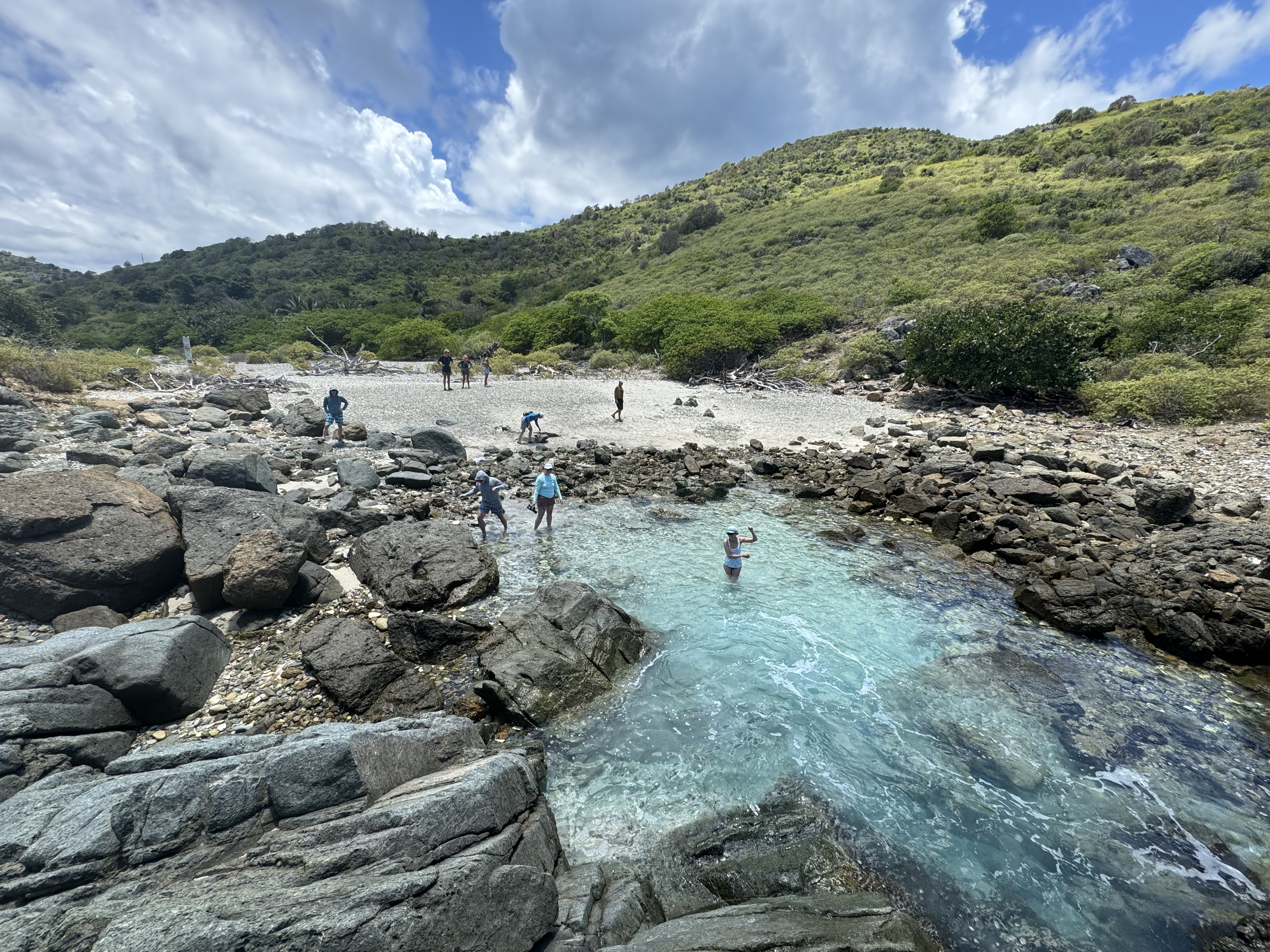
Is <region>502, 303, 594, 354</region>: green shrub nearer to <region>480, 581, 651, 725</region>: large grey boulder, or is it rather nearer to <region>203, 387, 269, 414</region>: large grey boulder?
<region>203, 387, 269, 414</region>: large grey boulder

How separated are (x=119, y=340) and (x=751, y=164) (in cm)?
11401

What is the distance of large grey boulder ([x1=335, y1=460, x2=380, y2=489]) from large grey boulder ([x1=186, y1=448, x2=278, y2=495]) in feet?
6.71

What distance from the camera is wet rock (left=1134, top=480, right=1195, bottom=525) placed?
40.0 ft

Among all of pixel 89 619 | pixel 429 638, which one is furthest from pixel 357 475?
pixel 429 638

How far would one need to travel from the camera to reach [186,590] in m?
8.40

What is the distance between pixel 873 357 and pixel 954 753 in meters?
28.0

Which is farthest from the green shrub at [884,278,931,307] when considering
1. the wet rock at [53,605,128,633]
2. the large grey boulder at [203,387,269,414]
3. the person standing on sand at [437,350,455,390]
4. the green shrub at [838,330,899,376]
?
the wet rock at [53,605,128,633]

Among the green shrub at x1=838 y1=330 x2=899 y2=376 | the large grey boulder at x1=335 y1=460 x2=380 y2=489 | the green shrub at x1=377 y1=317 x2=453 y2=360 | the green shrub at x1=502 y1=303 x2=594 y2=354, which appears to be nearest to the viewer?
the large grey boulder at x1=335 y1=460 x2=380 y2=489

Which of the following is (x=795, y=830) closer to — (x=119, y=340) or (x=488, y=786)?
(x=488, y=786)

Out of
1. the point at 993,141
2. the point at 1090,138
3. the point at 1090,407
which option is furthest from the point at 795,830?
the point at 993,141

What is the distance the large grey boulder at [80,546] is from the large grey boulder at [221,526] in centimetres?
34

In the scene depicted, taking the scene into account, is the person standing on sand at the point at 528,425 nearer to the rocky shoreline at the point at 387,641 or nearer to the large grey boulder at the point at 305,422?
the rocky shoreline at the point at 387,641

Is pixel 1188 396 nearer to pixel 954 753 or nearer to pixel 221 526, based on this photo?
pixel 954 753

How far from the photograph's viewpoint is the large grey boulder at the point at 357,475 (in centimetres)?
1387
